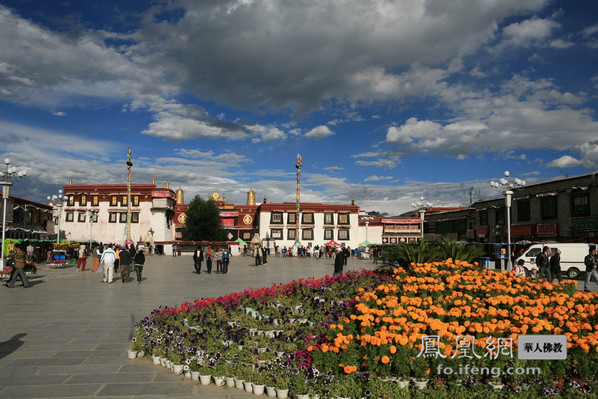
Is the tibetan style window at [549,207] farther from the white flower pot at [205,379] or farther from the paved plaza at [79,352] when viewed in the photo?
the white flower pot at [205,379]

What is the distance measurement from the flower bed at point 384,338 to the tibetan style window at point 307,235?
185 ft

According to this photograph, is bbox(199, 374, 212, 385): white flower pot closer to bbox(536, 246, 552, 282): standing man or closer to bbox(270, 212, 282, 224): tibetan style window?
bbox(536, 246, 552, 282): standing man

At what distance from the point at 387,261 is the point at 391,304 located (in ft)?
18.8

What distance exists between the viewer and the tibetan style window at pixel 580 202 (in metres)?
28.7

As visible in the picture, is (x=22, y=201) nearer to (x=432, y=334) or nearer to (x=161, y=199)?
(x=161, y=199)

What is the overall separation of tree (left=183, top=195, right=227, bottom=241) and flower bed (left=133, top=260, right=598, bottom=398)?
168 feet

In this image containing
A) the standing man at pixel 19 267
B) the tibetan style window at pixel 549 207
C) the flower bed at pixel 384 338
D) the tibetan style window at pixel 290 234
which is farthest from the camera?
the tibetan style window at pixel 290 234

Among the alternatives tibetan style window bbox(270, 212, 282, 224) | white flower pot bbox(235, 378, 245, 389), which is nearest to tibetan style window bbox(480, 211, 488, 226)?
tibetan style window bbox(270, 212, 282, 224)

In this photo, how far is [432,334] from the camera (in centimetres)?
537

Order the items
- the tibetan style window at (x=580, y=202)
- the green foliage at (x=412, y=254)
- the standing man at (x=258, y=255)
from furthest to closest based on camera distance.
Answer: the standing man at (x=258, y=255)
the tibetan style window at (x=580, y=202)
the green foliage at (x=412, y=254)

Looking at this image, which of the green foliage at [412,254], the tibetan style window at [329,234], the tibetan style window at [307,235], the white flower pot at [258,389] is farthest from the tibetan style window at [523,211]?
the white flower pot at [258,389]

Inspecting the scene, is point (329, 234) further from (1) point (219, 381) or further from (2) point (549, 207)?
(1) point (219, 381)

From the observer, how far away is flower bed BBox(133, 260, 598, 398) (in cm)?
478

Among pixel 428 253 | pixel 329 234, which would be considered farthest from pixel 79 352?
pixel 329 234
